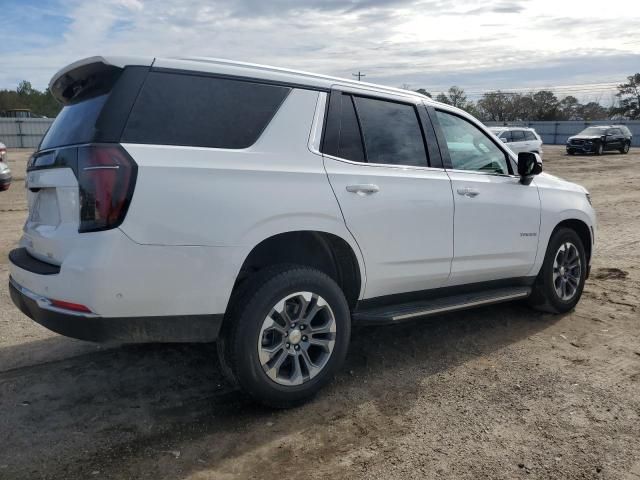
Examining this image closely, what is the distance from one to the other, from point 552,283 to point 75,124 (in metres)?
4.14

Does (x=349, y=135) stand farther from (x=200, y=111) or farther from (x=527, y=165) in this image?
(x=527, y=165)

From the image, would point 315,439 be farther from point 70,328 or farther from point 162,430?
point 70,328

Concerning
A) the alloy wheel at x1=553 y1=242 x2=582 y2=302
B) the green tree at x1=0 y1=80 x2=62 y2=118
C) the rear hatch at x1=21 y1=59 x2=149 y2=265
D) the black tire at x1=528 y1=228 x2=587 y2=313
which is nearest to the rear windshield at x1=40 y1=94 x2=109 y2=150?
the rear hatch at x1=21 y1=59 x2=149 y2=265

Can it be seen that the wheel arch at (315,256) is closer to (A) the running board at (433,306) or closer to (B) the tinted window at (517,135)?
(A) the running board at (433,306)

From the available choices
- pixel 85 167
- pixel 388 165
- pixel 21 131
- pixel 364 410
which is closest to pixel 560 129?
pixel 21 131

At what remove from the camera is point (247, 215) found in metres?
3.20

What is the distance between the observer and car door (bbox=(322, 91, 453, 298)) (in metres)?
3.72

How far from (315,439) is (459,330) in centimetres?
220

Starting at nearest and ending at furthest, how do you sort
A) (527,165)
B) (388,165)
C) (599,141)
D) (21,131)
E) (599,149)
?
1. (388,165)
2. (527,165)
3. (599,141)
4. (599,149)
5. (21,131)

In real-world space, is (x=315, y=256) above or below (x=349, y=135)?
below

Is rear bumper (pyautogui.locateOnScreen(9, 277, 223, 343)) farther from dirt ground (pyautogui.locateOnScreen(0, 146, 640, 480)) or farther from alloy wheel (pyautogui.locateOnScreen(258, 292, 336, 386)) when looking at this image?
dirt ground (pyautogui.locateOnScreen(0, 146, 640, 480))

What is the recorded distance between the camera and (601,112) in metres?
70.5

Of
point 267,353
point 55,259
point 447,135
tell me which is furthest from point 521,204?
point 55,259

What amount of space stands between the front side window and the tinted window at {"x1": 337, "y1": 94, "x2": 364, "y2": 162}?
92cm
